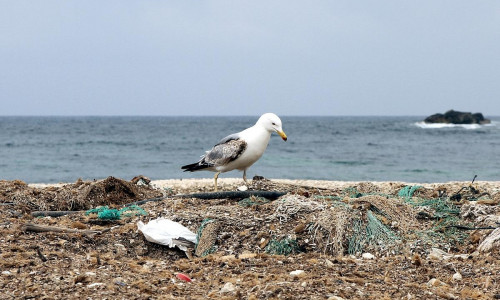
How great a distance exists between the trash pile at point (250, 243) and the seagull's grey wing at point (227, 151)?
529 mm

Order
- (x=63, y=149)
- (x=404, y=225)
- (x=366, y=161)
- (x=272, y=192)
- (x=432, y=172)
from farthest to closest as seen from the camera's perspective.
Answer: (x=63, y=149), (x=366, y=161), (x=432, y=172), (x=272, y=192), (x=404, y=225)

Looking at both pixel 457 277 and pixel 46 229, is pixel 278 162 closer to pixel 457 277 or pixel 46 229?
pixel 46 229

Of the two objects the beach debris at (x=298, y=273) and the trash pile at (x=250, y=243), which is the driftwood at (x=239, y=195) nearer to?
the trash pile at (x=250, y=243)

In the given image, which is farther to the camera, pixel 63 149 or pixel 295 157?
pixel 63 149

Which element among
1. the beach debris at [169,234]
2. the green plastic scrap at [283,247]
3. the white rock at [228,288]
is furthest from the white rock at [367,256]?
the white rock at [228,288]

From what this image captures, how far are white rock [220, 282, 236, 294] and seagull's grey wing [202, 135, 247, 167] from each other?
4.03 meters

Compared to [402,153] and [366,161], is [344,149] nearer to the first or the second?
[402,153]

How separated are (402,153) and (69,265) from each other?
28129 millimetres

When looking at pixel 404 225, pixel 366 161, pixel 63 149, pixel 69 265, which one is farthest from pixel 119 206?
pixel 63 149

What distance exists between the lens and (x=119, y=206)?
7.49 m

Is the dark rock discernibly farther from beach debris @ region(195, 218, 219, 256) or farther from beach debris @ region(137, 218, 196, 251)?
beach debris @ region(137, 218, 196, 251)

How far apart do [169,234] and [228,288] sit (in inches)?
75.7

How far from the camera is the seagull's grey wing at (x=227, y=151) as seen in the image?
788 cm

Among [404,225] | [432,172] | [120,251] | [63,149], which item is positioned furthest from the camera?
[63,149]
